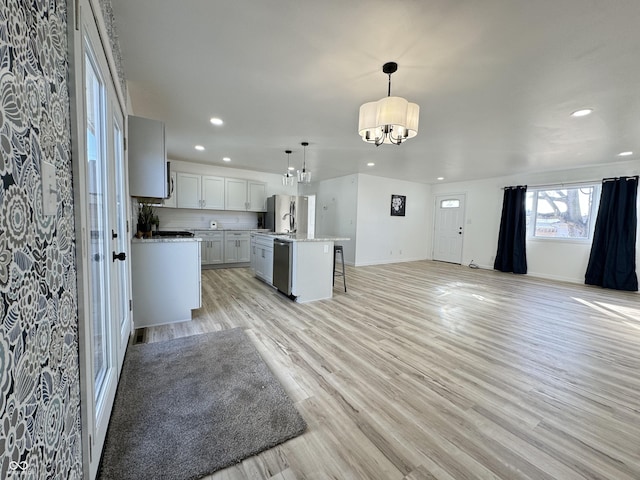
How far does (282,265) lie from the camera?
12.9 feet

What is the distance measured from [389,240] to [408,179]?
5.82ft

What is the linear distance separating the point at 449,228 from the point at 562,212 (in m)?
2.52

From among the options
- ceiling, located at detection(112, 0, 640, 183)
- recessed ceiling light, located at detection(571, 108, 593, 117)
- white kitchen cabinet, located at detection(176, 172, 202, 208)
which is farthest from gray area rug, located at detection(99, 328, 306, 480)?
white kitchen cabinet, located at detection(176, 172, 202, 208)

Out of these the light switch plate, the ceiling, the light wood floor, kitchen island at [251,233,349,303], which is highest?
the ceiling

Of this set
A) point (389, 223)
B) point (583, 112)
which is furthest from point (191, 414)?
point (389, 223)

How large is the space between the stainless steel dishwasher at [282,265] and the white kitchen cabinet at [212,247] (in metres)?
2.31

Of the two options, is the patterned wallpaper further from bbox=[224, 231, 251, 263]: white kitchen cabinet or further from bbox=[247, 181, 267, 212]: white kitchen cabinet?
bbox=[247, 181, 267, 212]: white kitchen cabinet

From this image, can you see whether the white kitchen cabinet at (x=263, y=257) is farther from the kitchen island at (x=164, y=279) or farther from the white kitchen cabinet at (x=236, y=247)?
the kitchen island at (x=164, y=279)

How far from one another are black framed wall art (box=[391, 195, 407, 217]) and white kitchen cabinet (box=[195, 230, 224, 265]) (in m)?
4.53

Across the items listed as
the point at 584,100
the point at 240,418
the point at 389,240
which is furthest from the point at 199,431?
the point at 389,240

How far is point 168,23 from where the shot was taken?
5.85ft

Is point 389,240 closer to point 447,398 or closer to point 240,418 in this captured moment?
point 447,398

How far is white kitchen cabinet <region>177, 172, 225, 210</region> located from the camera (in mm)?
5723

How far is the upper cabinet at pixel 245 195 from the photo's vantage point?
6.24m
